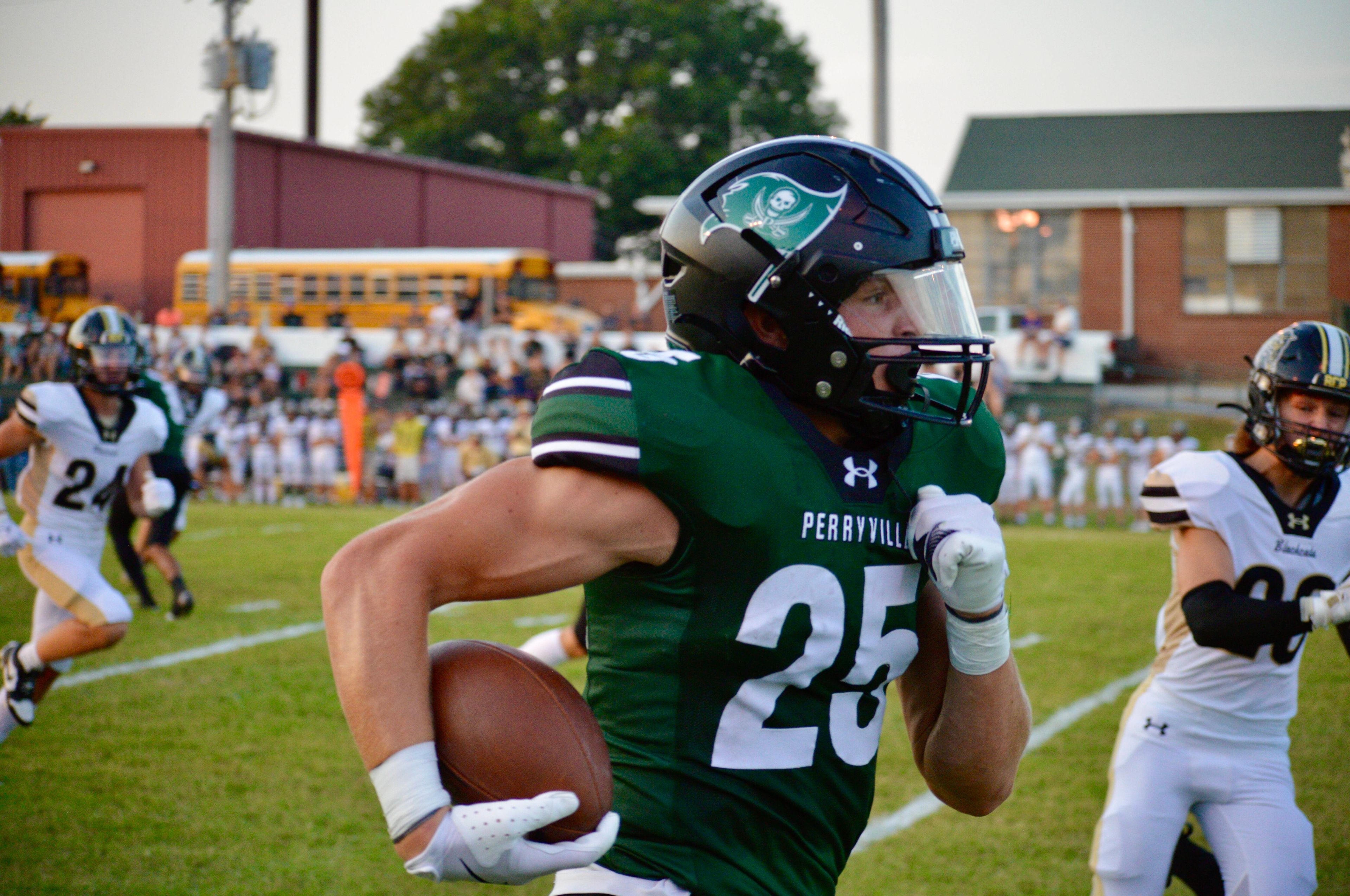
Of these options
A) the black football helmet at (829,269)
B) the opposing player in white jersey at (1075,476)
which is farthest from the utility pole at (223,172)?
the black football helmet at (829,269)

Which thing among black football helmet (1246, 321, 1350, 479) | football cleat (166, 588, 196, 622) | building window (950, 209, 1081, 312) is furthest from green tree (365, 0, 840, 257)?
black football helmet (1246, 321, 1350, 479)

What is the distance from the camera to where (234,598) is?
9461 mm

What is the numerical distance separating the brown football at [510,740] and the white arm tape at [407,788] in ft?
0.27

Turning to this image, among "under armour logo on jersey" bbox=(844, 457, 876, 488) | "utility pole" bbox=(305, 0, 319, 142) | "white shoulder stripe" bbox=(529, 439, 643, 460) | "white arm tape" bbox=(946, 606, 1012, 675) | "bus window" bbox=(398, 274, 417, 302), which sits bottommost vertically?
"white arm tape" bbox=(946, 606, 1012, 675)

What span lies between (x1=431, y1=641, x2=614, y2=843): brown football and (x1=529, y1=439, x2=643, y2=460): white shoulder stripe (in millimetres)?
301

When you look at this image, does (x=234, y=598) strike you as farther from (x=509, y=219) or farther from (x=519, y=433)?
(x=509, y=219)

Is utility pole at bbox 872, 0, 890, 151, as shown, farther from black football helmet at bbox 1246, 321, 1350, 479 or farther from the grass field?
black football helmet at bbox 1246, 321, 1350, 479

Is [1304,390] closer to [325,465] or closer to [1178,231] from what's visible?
[325,465]

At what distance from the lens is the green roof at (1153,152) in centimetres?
2462

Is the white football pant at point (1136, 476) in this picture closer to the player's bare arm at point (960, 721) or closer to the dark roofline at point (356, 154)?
the player's bare arm at point (960, 721)

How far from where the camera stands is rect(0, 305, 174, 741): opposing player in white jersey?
18.6 ft

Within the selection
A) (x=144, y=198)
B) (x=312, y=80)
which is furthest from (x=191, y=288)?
(x=312, y=80)

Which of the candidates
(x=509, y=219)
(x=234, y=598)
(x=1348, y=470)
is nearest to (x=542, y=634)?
(x=1348, y=470)

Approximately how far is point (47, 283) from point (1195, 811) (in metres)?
28.3
